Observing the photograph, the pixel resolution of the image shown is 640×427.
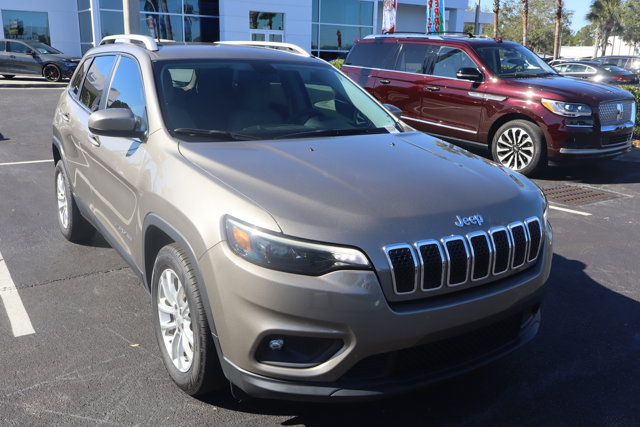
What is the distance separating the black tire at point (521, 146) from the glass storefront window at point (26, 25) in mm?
27995

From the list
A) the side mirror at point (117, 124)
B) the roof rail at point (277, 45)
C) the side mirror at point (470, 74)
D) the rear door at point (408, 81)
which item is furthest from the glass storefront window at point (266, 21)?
the side mirror at point (117, 124)

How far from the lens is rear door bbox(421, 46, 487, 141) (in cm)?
870

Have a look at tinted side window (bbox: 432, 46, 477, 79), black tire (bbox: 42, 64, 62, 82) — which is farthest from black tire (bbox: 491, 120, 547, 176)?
black tire (bbox: 42, 64, 62, 82)

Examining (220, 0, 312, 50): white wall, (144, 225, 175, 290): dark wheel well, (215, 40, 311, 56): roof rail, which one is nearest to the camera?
(144, 225, 175, 290): dark wheel well

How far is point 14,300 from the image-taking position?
13.3ft

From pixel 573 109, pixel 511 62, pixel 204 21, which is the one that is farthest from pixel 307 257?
pixel 204 21

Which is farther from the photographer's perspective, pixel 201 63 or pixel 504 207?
pixel 201 63

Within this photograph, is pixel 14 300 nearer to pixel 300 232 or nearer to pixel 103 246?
pixel 103 246

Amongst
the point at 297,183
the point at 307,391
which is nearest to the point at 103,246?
the point at 297,183

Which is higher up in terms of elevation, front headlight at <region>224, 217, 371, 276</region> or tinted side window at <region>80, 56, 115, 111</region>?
tinted side window at <region>80, 56, 115, 111</region>

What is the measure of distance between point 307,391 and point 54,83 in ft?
81.2

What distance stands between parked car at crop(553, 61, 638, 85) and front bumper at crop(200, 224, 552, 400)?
21980 millimetres

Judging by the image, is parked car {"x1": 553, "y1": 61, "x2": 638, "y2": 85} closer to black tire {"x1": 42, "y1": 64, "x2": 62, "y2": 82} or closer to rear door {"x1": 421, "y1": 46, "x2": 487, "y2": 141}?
rear door {"x1": 421, "y1": 46, "x2": 487, "y2": 141}

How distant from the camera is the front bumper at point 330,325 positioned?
90.8 inches
